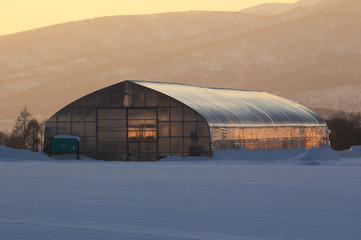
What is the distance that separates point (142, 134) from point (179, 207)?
40145mm

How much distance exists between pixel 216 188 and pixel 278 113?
4345 cm

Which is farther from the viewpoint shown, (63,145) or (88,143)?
(88,143)

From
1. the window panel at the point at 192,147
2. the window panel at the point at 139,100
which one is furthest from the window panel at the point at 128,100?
the window panel at the point at 192,147

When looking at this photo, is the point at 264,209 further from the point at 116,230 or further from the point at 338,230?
the point at 116,230

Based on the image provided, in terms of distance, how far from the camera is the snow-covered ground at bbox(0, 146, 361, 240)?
17.6 m

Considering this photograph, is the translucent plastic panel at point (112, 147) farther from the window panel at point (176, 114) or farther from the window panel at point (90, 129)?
the window panel at point (176, 114)

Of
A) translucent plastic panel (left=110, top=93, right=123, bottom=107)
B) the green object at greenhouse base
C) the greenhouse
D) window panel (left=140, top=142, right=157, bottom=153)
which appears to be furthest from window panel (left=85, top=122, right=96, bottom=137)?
window panel (left=140, top=142, right=157, bottom=153)

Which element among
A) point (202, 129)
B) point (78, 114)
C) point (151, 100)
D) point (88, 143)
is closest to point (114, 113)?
point (78, 114)

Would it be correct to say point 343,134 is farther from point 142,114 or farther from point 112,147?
point 112,147

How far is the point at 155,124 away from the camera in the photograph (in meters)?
62.7

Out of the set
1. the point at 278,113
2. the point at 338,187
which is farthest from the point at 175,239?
the point at 278,113

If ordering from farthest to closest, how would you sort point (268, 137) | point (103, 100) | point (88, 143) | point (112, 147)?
point (268, 137) < point (112, 147) < point (103, 100) < point (88, 143)

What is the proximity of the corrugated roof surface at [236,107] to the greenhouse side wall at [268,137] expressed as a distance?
24.4 inches

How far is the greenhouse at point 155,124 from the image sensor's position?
59.4m
